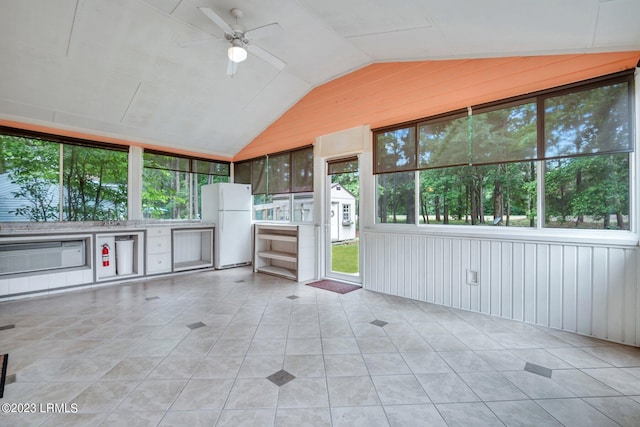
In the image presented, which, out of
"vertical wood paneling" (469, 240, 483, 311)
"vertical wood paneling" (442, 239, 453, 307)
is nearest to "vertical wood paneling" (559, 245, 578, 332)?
"vertical wood paneling" (469, 240, 483, 311)

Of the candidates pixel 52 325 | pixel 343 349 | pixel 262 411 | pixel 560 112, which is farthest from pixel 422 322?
pixel 52 325

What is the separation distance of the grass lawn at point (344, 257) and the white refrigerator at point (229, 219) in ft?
6.79

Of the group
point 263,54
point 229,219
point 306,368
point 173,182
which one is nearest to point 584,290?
point 306,368

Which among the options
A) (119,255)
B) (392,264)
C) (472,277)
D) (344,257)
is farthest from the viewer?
(344,257)

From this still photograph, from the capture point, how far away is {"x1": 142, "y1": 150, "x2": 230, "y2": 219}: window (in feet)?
18.1

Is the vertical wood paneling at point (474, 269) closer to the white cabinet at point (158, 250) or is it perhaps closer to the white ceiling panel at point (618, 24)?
the white ceiling panel at point (618, 24)

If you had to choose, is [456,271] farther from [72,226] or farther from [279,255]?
[72,226]

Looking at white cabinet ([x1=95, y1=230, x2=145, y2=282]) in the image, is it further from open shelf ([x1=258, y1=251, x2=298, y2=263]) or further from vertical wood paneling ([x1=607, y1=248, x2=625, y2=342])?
vertical wood paneling ([x1=607, y1=248, x2=625, y2=342])

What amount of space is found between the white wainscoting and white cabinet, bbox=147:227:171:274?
3856mm

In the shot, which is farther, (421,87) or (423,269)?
(423,269)

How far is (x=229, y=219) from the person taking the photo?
19.3 feet

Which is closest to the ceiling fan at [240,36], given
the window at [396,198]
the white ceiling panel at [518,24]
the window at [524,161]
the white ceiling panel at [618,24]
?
the white ceiling panel at [518,24]

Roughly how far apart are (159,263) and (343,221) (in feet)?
11.8

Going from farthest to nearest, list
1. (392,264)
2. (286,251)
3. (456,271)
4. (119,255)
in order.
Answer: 1. (286,251)
2. (119,255)
3. (392,264)
4. (456,271)
